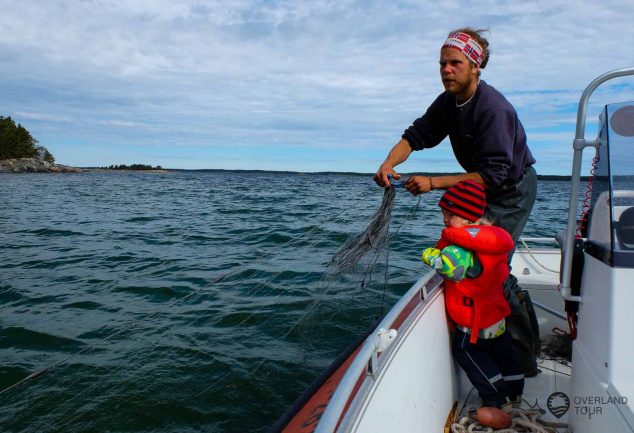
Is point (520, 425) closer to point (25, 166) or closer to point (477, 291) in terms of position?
point (477, 291)

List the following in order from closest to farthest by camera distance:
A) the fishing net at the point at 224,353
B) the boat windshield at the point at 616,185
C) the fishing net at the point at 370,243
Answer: the boat windshield at the point at 616,185
the fishing net at the point at 370,243
the fishing net at the point at 224,353

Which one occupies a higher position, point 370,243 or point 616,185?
point 616,185

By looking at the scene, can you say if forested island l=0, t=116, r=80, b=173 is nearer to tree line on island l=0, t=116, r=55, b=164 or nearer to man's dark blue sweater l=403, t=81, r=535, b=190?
tree line on island l=0, t=116, r=55, b=164

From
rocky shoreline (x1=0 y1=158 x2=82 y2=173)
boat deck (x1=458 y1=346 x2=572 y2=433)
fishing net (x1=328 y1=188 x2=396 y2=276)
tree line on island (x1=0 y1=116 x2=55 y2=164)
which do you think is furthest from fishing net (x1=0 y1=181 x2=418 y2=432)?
tree line on island (x1=0 y1=116 x2=55 y2=164)

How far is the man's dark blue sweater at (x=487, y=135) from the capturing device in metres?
2.96

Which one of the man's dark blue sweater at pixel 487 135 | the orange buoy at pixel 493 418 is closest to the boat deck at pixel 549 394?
the orange buoy at pixel 493 418

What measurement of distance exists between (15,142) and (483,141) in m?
99.3

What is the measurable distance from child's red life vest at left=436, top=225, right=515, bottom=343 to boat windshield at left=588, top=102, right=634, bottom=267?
1.69ft

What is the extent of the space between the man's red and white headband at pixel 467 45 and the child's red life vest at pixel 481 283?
1.07 meters

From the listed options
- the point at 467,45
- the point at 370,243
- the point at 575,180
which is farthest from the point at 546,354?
the point at 467,45

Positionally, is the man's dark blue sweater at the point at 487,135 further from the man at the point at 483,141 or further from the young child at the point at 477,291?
the young child at the point at 477,291

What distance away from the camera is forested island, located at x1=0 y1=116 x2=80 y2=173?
252ft

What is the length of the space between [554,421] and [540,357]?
917 mm

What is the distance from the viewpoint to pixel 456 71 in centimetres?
300
